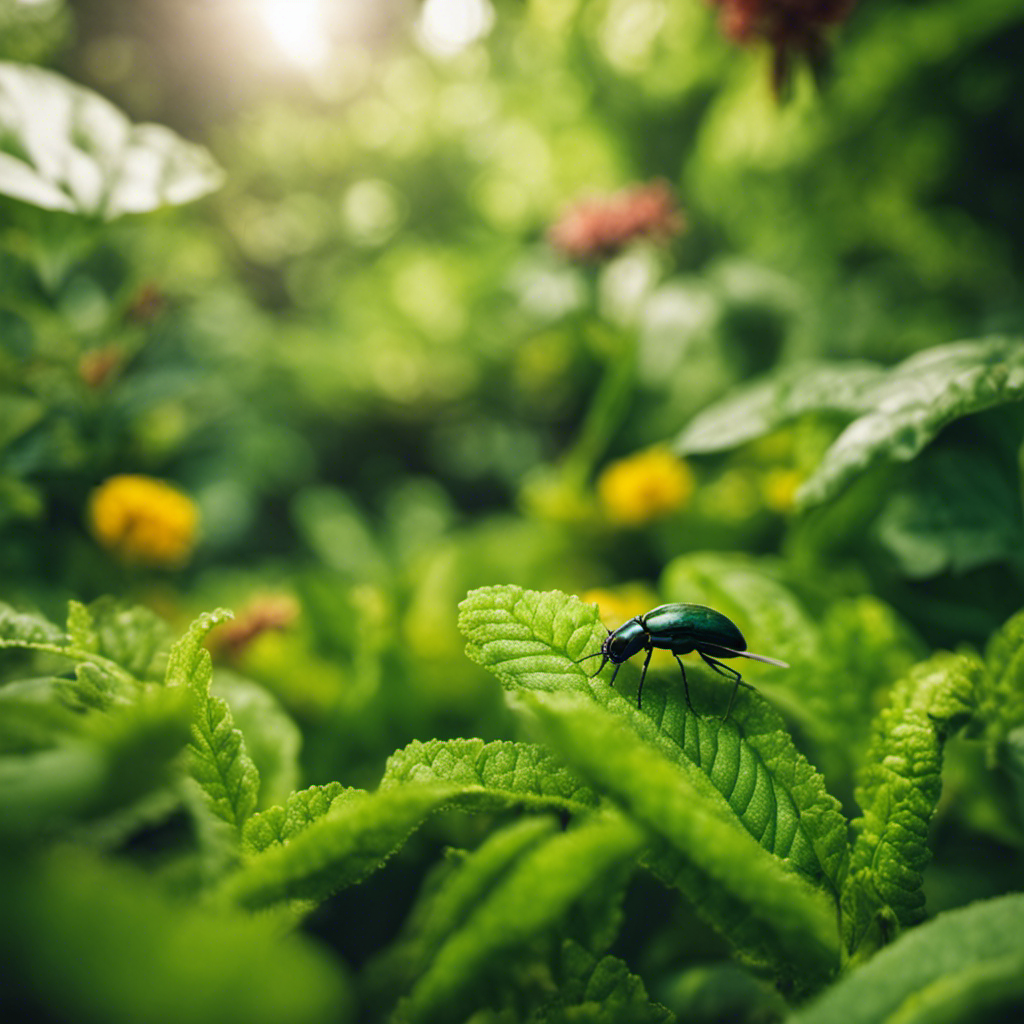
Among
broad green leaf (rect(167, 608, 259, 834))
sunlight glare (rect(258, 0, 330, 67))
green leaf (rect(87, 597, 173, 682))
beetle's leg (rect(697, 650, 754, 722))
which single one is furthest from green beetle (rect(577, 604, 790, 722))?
sunlight glare (rect(258, 0, 330, 67))

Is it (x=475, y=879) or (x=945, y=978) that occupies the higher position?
(x=475, y=879)

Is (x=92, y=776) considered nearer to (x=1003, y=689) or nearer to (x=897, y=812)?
(x=897, y=812)

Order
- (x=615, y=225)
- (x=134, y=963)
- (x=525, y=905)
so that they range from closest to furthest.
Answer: (x=134, y=963) → (x=525, y=905) → (x=615, y=225)

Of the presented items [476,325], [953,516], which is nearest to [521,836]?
[953,516]

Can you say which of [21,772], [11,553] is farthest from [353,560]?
[21,772]

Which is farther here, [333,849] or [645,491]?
[645,491]

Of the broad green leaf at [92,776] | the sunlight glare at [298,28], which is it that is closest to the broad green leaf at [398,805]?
the broad green leaf at [92,776]
